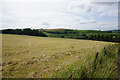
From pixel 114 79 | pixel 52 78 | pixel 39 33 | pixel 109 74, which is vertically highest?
pixel 39 33

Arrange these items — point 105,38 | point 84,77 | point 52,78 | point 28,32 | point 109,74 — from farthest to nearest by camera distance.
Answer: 1. point 105,38
2. point 28,32
3. point 109,74
4. point 84,77
5. point 52,78

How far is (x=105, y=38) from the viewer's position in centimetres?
3002

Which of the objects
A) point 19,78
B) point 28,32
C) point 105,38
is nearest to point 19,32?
point 28,32

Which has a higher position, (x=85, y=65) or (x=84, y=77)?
(x=85, y=65)

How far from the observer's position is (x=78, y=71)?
240 centimetres

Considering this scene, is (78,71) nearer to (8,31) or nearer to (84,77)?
(84,77)

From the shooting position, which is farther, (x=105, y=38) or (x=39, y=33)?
(x=105, y=38)

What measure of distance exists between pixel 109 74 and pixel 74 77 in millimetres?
1295

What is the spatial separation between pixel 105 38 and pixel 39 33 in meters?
23.7

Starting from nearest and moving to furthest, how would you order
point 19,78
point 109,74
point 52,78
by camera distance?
point 52,78 → point 19,78 → point 109,74

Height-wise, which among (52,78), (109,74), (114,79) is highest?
(52,78)

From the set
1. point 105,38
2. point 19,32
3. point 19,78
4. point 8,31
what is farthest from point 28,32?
point 105,38

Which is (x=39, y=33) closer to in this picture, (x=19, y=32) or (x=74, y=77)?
(x=19, y=32)

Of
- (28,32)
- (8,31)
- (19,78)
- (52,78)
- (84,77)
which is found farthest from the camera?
(28,32)
